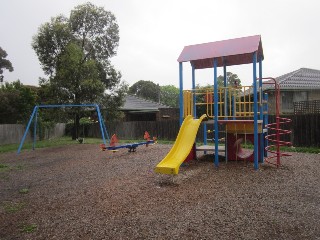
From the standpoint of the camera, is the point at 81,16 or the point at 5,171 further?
the point at 81,16

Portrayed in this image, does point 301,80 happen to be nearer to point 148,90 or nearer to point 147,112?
point 147,112

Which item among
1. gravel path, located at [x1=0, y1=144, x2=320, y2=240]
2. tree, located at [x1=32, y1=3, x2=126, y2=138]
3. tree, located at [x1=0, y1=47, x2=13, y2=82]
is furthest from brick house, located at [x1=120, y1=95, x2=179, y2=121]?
gravel path, located at [x1=0, y1=144, x2=320, y2=240]

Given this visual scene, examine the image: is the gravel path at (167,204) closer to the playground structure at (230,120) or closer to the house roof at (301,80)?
the playground structure at (230,120)

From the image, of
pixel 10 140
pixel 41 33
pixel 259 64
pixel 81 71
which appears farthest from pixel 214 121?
pixel 10 140

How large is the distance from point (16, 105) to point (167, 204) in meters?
21.9

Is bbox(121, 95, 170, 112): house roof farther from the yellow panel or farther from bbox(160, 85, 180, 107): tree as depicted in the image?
bbox(160, 85, 180, 107): tree

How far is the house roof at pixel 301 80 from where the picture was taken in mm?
22047

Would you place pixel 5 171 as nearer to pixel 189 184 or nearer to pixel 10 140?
pixel 189 184

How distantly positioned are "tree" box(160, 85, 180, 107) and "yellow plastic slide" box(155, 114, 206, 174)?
75.7 m

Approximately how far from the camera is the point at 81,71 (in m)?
19.8

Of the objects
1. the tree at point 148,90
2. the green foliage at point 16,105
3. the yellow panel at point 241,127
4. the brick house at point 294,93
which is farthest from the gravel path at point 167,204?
the tree at point 148,90

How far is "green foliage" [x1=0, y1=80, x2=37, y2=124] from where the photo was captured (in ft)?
75.3

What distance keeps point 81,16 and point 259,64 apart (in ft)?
52.1

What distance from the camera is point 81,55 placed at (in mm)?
20453
